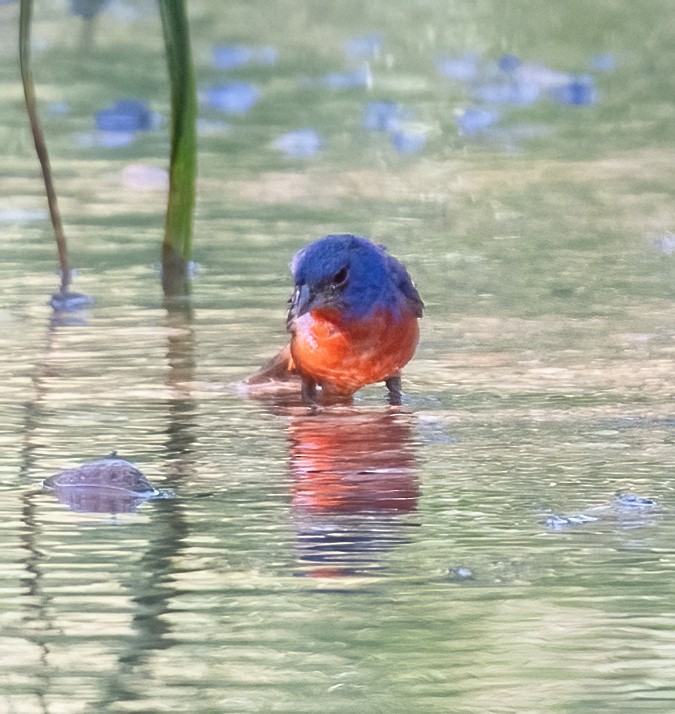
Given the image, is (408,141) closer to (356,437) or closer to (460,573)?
(356,437)

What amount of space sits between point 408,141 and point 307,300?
12.9 feet

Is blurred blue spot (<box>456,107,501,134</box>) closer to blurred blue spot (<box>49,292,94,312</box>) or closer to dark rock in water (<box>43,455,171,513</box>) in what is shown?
blurred blue spot (<box>49,292,94,312</box>)

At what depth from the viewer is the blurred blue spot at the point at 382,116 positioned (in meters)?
8.73

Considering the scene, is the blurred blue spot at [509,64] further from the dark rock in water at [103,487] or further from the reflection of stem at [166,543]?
the dark rock in water at [103,487]

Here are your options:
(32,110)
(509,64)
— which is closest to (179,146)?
(32,110)

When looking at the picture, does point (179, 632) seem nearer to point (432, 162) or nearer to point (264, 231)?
point (264, 231)

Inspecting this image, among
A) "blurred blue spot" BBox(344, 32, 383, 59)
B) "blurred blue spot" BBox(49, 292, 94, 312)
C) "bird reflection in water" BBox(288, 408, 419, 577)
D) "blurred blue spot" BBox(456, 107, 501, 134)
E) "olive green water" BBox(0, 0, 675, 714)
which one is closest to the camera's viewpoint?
"olive green water" BBox(0, 0, 675, 714)

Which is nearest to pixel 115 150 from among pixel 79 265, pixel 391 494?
pixel 79 265

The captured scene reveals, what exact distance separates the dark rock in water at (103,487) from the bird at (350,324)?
82cm

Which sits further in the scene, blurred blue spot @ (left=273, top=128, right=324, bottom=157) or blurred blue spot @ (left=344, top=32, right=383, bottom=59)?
blurred blue spot @ (left=344, top=32, right=383, bottom=59)

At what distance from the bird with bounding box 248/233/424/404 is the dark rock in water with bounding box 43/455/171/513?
2.71ft

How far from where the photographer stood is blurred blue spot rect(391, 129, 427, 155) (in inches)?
323

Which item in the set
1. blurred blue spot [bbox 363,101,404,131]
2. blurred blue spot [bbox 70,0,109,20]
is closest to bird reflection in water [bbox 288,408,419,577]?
blurred blue spot [bbox 363,101,404,131]

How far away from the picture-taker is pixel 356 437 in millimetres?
4449
